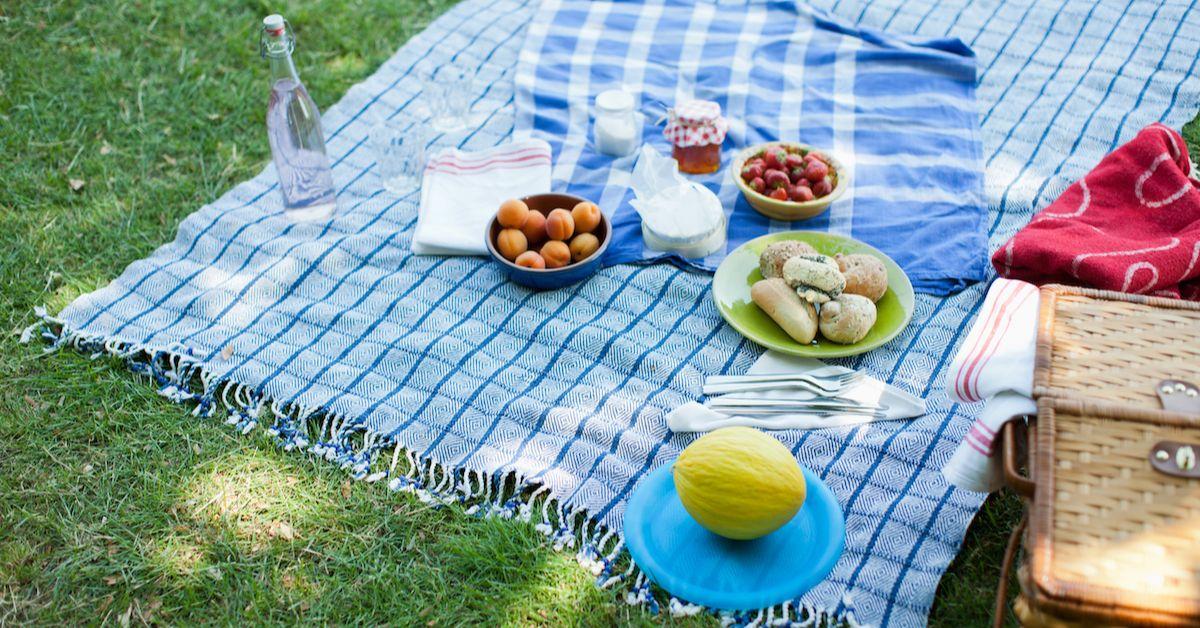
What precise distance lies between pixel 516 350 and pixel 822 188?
33.4 inches

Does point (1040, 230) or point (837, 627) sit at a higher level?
point (1040, 230)

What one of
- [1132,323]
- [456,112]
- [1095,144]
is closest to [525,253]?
[456,112]

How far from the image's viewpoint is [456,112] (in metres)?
2.80

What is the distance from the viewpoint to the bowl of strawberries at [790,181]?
234cm

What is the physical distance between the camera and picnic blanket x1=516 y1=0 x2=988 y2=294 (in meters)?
2.38

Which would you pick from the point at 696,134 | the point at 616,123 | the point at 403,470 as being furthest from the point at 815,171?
the point at 403,470

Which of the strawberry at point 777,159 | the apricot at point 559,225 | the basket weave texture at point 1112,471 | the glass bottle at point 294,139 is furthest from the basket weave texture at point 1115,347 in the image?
the glass bottle at point 294,139

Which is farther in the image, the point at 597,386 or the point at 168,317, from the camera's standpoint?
the point at 168,317

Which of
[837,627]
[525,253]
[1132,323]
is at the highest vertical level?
[1132,323]

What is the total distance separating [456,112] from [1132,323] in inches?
74.1

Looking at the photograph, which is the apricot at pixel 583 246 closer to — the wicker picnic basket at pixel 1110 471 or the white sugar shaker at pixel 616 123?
the white sugar shaker at pixel 616 123

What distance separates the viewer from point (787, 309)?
2.03 metres

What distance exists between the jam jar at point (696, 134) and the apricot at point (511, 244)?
540 millimetres

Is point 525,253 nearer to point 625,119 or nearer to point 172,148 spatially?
point 625,119
